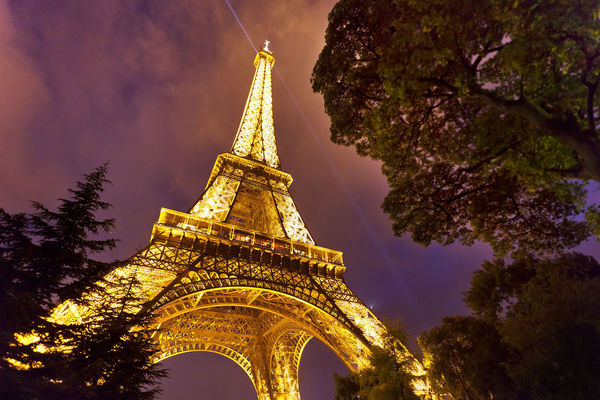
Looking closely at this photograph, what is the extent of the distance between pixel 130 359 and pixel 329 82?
8.85 metres

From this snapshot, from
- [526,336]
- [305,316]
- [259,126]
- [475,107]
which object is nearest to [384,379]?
[526,336]

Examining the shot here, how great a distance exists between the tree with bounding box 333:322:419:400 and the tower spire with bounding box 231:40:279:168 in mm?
17496

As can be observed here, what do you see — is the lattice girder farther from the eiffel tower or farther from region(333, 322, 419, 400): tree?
region(333, 322, 419, 400): tree

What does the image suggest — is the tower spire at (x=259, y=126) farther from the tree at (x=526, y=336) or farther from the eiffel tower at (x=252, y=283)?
the tree at (x=526, y=336)

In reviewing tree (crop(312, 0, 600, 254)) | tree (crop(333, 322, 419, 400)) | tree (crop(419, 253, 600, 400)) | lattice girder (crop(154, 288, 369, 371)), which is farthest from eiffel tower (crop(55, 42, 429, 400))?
tree (crop(312, 0, 600, 254))

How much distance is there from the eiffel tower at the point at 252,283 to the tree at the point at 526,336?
225cm

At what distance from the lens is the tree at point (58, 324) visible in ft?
17.5

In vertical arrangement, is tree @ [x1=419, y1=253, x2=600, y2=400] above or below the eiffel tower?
below

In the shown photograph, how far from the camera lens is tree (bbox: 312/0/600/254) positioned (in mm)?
4625

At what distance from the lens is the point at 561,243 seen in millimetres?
7699

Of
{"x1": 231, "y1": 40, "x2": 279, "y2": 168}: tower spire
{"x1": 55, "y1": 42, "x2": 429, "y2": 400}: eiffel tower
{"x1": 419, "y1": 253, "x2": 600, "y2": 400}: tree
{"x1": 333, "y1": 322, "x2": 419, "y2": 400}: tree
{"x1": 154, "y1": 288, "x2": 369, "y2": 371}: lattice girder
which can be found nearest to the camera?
{"x1": 419, "y1": 253, "x2": 600, "y2": 400}: tree

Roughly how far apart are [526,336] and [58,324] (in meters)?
12.6

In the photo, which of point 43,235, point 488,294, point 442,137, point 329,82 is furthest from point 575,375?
point 43,235

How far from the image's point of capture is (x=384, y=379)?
39.3 feet
